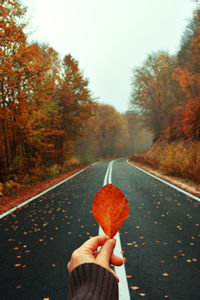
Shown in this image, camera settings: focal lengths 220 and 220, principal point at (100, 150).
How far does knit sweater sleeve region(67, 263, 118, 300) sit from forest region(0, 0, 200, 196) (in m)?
10.1

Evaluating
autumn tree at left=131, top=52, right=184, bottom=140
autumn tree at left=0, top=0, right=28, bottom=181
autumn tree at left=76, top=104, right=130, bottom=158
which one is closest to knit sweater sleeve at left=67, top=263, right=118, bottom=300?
autumn tree at left=0, top=0, right=28, bottom=181

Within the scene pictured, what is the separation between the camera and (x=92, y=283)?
69 centimetres

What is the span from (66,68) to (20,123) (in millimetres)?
14528

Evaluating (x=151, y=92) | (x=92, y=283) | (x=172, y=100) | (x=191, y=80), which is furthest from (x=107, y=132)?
(x=92, y=283)

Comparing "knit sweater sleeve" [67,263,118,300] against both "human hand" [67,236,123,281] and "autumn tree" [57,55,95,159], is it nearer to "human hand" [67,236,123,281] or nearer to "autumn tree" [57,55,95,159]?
"human hand" [67,236,123,281]

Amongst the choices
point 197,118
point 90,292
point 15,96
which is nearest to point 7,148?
point 15,96

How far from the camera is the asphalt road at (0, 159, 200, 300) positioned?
303cm

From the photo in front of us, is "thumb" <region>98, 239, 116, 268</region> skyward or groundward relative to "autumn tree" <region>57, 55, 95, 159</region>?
groundward

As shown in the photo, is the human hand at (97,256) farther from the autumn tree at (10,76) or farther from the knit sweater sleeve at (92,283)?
the autumn tree at (10,76)

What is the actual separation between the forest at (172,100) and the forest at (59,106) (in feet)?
0.21

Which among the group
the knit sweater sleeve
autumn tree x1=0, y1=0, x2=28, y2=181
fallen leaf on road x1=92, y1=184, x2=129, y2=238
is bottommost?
the knit sweater sleeve

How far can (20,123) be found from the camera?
11531 millimetres

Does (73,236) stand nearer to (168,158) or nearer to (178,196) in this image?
(178,196)

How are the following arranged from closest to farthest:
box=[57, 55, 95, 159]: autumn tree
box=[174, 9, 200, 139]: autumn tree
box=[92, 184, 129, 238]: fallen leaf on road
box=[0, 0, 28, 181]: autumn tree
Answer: box=[92, 184, 129, 238]: fallen leaf on road
box=[0, 0, 28, 181]: autumn tree
box=[174, 9, 200, 139]: autumn tree
box=[57, 55, 95, 159]: autumn tree
